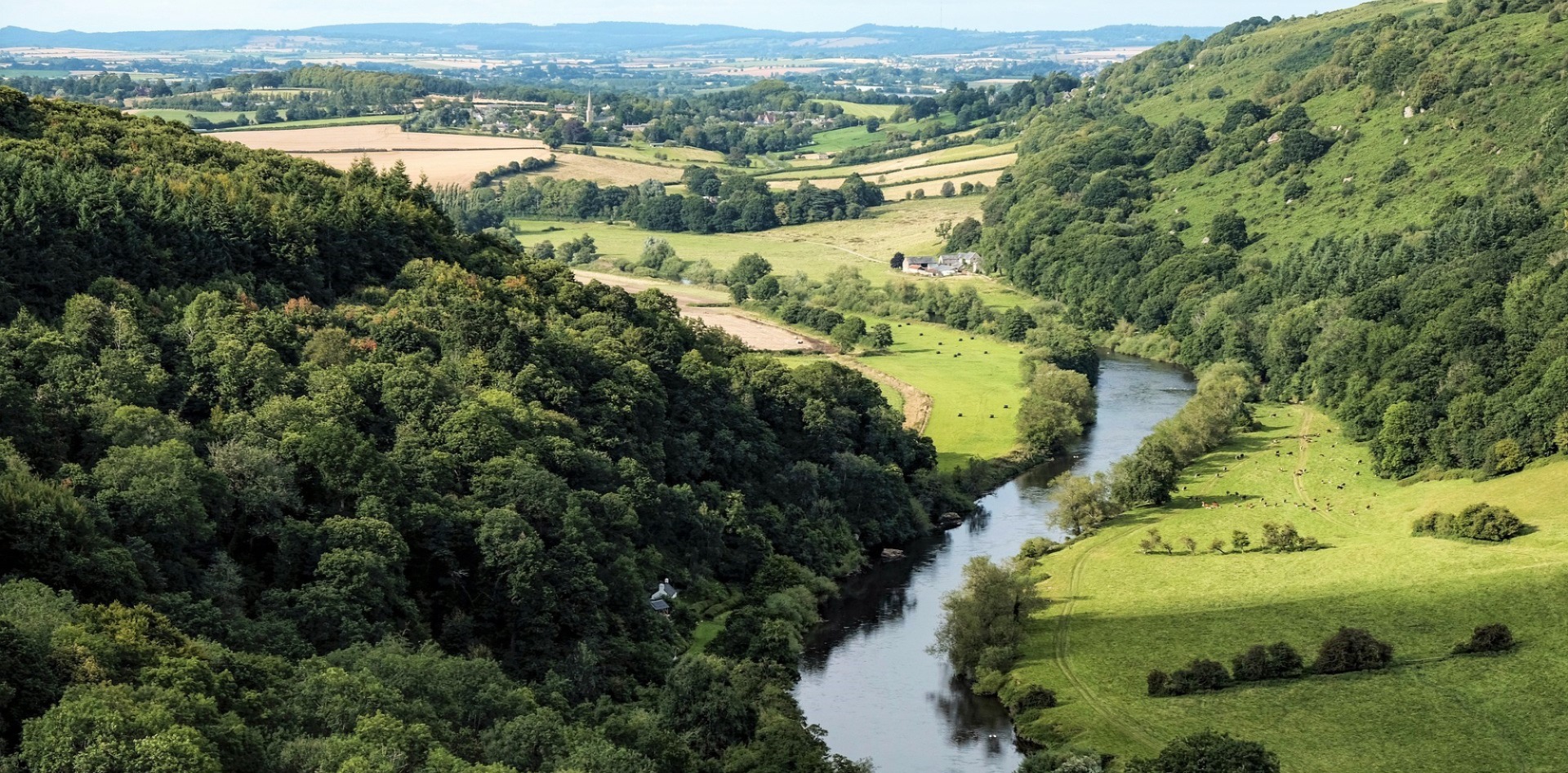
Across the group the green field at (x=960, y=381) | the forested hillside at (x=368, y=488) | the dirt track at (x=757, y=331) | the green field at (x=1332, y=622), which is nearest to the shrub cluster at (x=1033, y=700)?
the green field at (x=1332, y=622)

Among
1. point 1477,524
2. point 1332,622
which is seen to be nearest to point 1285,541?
point 1477,524

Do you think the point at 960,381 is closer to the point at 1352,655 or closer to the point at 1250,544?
the point at 1250,544

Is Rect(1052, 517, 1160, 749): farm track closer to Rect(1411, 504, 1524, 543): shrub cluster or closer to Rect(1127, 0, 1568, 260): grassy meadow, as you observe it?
Rect(1411, 504, 1524, 543): shrub cluster

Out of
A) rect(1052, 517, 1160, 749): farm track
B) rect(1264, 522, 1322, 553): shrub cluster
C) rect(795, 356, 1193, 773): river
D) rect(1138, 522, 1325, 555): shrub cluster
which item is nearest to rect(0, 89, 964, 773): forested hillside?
rect(795, 356, 1193, 773): river

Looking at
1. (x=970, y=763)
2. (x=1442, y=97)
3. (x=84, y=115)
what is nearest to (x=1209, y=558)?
(x=970, y=763)

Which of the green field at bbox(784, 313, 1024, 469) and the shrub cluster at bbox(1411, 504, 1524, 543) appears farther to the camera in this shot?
the green field at bbox(784, 313, 1024, 469)

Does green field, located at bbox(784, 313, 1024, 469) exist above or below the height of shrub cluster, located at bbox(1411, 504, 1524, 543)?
below
